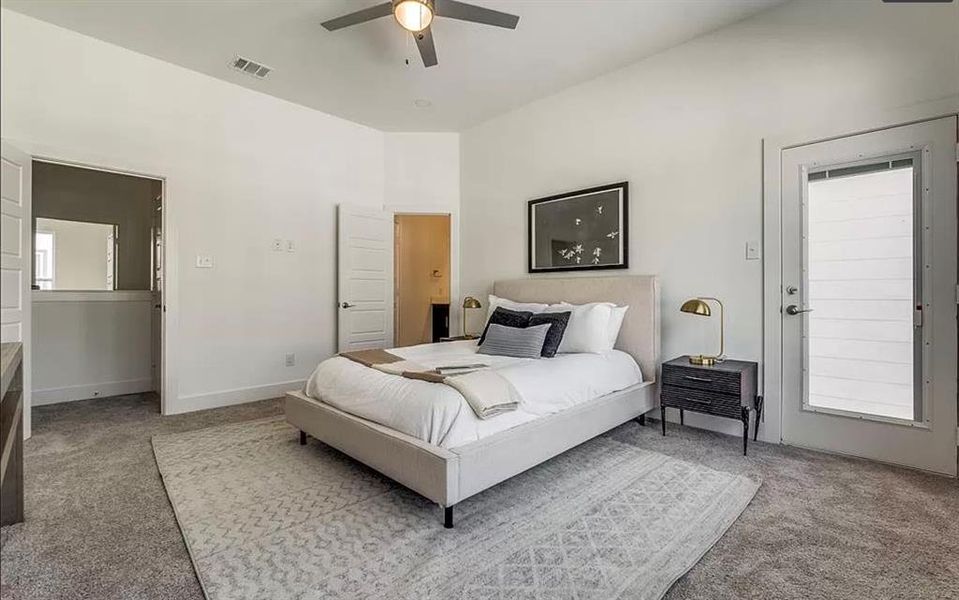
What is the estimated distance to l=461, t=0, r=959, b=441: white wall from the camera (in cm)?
256

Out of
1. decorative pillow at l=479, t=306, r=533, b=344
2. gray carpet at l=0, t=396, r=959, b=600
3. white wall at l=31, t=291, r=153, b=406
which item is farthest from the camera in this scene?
decorative pillow at l=479, t=306, r=533, b=344

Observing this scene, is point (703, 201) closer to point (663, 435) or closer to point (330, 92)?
point (663, 435)

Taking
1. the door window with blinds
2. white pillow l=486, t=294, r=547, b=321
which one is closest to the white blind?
the door window with blinds

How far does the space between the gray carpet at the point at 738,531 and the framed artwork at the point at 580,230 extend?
1.79m

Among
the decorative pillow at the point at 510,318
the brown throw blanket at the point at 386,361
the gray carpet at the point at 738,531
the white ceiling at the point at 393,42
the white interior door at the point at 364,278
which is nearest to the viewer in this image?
the gray carpet at the point at 738,531

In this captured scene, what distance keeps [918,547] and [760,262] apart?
1.78m

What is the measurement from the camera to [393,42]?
3.30m

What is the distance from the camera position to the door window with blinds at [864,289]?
252cm

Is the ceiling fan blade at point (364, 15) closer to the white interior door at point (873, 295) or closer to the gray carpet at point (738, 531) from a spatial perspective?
the gray carpet at point (738, 531)

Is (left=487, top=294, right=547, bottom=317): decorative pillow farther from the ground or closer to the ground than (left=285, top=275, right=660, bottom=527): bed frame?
farther from the ground

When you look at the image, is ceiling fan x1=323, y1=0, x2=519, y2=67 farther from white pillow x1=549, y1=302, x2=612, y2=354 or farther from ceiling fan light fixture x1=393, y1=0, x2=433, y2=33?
white pillow x1=549, y1=302, x2=612, y2=354

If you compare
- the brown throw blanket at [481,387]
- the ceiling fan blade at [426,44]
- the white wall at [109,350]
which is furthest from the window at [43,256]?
the white wall at [109,350]

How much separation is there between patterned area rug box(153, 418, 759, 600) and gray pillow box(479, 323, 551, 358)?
740 mm

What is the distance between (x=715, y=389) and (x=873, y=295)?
1.05 m
